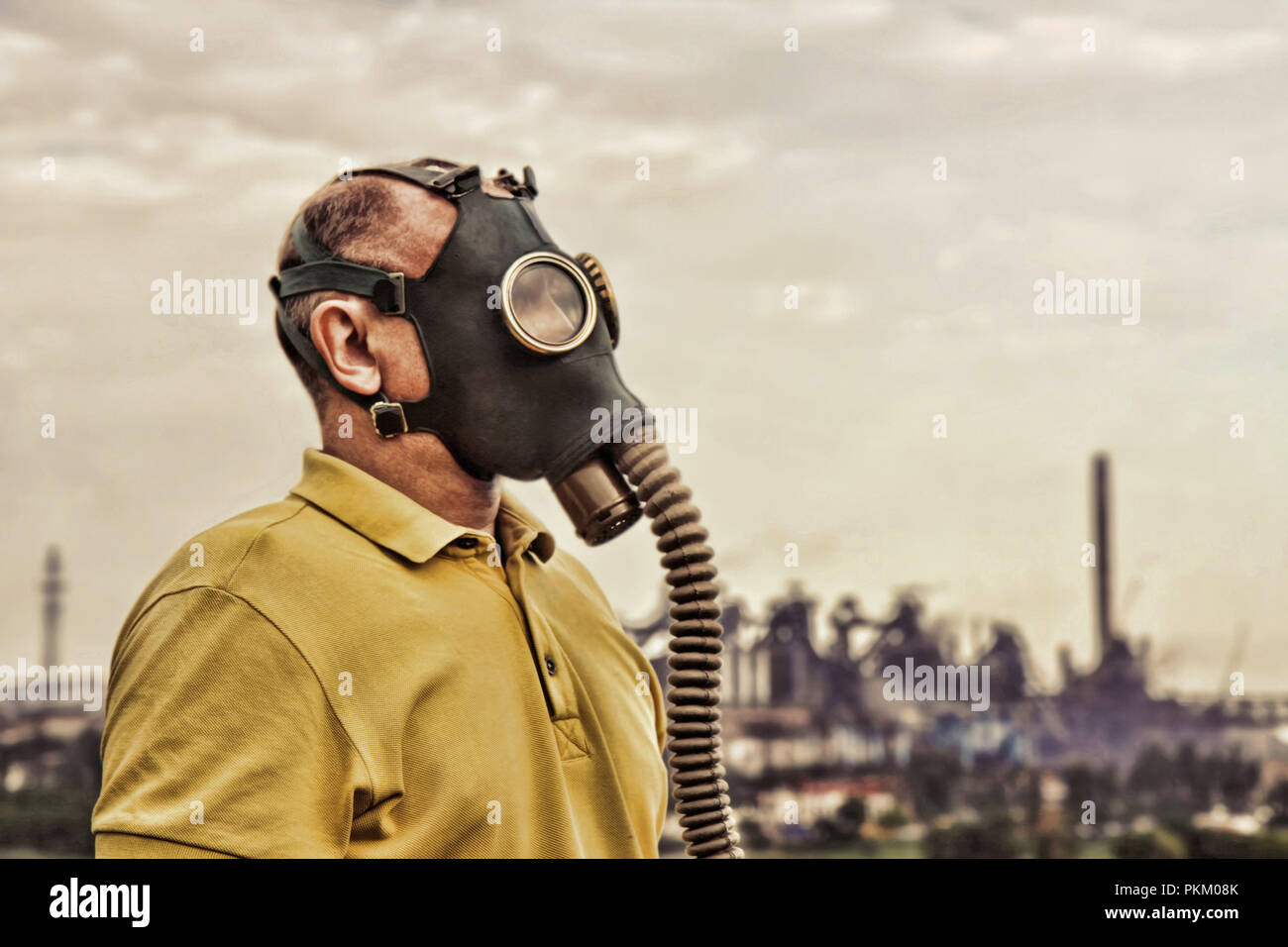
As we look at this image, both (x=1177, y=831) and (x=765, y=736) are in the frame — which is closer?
(x=765, y=736)

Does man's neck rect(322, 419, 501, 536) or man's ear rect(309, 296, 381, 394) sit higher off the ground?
man's ear rect(309, 296, 381, 394)

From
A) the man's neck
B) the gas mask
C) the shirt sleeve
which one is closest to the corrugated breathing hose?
the gas mask

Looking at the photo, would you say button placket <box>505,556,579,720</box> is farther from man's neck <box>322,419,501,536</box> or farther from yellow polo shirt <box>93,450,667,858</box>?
man's neck <box>322,419,501,536</box>

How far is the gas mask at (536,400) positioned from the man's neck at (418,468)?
0.03 meters

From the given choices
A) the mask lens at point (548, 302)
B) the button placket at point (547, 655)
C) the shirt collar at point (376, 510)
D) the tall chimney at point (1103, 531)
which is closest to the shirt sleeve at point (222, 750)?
the shirt collar at point (376, 510)

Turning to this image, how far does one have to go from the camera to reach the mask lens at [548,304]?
3146 mm

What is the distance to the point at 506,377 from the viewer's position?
314 centimetres

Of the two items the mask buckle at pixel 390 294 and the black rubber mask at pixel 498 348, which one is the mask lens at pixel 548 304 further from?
the mask buckle at pixel 390 294

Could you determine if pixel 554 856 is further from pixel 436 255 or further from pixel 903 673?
pixel 903 673

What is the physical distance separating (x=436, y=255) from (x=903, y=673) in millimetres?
1780

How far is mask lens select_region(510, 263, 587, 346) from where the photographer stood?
3146 millimetres

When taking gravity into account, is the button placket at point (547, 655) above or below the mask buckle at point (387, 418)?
below

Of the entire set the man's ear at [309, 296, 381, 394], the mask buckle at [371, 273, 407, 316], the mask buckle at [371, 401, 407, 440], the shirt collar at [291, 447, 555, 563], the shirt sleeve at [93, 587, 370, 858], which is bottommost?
the shirt sleeve at [93, 587, 370, 858]

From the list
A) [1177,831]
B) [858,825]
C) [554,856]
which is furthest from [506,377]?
[1177,831]
